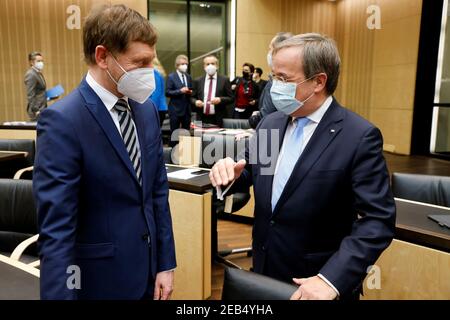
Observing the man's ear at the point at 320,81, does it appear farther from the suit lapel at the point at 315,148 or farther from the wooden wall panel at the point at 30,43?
the wooden wall panel at the point at 30,43

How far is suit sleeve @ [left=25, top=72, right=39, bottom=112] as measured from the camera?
631 cm

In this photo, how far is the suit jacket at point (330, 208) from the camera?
46.1 inches

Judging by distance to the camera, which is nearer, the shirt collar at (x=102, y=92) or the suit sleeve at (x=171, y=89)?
the shirt collar at (x=102, y=92)

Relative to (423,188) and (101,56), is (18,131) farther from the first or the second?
(423,188)

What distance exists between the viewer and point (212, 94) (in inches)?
247

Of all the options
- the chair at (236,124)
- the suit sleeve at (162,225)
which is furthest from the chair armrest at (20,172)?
the chair at (236,124)

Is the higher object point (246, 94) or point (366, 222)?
point (246, 94)

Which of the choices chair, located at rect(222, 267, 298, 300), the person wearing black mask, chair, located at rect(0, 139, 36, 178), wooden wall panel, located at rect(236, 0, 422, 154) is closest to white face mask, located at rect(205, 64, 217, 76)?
the person wearing black mask

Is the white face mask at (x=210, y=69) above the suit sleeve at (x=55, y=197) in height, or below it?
above

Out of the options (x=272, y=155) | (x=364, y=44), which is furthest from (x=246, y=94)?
(x=272, y=155)

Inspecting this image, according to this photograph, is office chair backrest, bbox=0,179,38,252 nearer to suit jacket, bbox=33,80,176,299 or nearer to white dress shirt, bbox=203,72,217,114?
suit jacket, bbox=33,80,176,299

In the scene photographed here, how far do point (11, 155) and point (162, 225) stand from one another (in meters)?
2.67

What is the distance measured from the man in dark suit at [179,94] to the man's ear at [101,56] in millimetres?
5215
